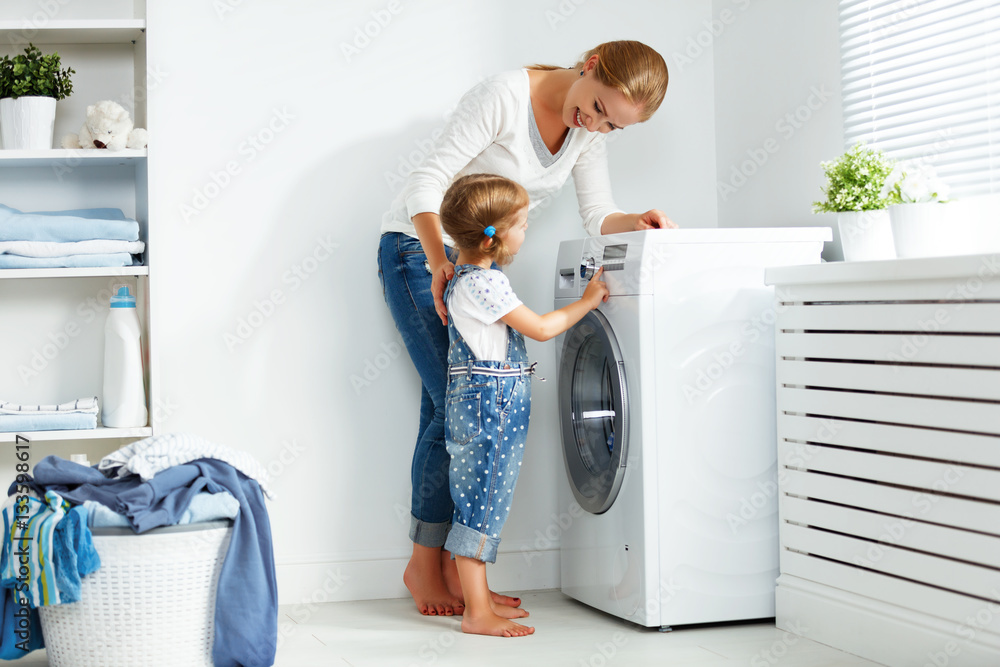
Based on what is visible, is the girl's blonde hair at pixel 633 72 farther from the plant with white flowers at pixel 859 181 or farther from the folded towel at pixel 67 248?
the folded towel at pixel 67 248

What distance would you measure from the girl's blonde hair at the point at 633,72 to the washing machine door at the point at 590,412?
0.49 meters

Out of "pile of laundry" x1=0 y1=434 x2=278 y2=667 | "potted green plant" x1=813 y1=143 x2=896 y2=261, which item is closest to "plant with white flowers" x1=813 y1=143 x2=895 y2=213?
"potted green plant" x1=813 y1=143 x2=896 y2=261

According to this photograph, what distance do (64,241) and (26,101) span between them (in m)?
0.33

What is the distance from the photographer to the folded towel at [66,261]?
2.00 m

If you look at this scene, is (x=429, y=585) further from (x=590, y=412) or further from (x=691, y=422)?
(x=691, y=422)

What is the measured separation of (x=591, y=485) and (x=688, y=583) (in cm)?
31

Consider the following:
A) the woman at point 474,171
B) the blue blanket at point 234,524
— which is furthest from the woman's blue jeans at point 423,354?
the blue blanket at point 234,524

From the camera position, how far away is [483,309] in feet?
6.29

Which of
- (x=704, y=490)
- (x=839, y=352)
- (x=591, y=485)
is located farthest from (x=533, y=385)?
(x=839, y=352)

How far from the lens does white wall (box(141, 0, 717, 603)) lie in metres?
2.27

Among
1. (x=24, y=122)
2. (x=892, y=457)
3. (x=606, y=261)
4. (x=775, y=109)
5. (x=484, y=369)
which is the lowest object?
(x=892, y=457)

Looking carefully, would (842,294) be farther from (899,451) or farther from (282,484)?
(282,484)

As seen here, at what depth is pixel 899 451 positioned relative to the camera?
170 centimetres

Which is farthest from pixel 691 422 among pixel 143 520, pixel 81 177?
pixel 81 177
